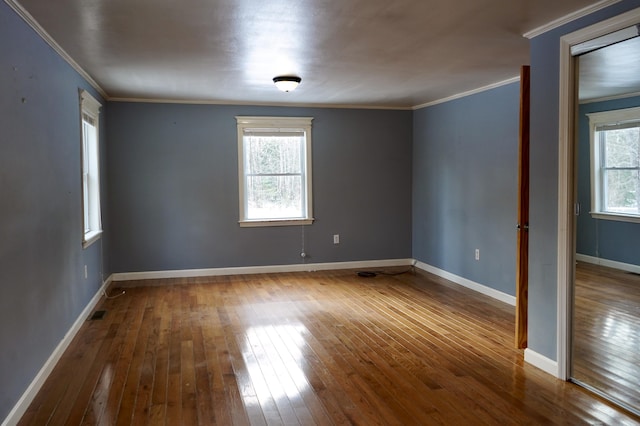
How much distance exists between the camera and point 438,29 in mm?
3342

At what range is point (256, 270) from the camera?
6.80 m

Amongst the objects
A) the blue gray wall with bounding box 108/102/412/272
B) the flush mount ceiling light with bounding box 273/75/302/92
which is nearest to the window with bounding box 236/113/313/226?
the blue gray wall with bounding box 108/102/412/272

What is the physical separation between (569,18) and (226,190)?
4.61m

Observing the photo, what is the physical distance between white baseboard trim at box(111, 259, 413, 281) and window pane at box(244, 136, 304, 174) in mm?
1315

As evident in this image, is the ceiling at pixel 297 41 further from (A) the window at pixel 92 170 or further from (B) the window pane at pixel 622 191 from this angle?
(B) the window pane at pixel 622 191

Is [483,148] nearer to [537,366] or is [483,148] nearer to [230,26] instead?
[537,366]

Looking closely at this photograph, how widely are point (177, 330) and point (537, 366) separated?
2859 millimetres

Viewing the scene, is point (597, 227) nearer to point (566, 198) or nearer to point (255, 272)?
point (566, 198)

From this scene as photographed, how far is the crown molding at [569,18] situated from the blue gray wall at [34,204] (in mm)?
3180

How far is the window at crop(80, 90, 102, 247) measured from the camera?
→ 16.6ft

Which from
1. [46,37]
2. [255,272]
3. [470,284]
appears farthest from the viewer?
[255,272]


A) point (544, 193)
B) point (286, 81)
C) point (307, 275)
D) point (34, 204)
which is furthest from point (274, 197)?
point (544, 193)

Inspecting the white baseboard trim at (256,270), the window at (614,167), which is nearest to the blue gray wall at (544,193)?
the window at (614,167)

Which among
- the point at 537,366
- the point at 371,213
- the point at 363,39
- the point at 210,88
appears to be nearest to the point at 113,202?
the point at 210,88
